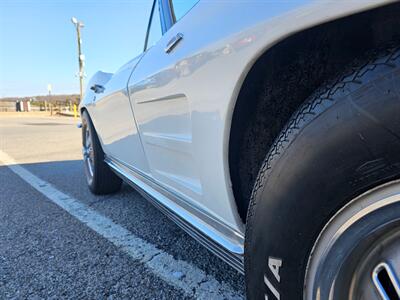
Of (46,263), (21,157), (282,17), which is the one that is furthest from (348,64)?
(21,157)

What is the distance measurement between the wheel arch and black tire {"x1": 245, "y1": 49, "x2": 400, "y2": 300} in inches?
4.8

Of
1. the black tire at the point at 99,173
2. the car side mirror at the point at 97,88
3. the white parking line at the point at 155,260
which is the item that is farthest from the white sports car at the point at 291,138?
the black tire at the point at 99,173

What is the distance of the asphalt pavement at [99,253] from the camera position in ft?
5.27

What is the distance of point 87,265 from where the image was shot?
1849 mm

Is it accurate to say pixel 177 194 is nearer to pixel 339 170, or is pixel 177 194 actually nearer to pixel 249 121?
A: pixel 249 121

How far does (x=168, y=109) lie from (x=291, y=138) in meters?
0.74

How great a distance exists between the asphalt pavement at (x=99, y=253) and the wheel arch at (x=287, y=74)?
2.37ft

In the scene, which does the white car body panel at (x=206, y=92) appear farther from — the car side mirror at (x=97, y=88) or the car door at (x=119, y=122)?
the car side mirror at (x=97, y=88)

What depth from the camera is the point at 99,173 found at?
3088mm

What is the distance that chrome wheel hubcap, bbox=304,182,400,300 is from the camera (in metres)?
0.67

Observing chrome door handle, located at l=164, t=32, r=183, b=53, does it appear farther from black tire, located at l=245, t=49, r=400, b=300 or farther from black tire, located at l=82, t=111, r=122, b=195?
black tire, located at l=82, t=111, r=122, b=195

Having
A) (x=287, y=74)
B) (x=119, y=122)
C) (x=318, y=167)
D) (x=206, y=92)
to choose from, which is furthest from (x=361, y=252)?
(x=119, y=122)

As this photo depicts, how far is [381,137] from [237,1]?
1.94ft

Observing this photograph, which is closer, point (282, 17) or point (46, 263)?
point (282, 17)
